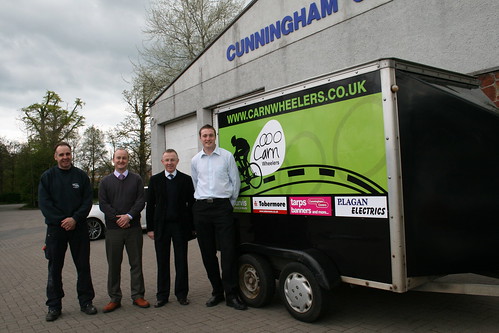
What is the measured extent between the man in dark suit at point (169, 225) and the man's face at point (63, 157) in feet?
3.39

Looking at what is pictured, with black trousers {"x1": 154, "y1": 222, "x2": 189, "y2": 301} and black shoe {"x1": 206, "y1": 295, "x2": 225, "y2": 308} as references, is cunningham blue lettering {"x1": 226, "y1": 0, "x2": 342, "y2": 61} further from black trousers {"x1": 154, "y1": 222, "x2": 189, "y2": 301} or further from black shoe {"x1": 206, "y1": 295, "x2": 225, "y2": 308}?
black shoe {"x1": 206, "y1": 295, "x2": 225, "y2": 308}

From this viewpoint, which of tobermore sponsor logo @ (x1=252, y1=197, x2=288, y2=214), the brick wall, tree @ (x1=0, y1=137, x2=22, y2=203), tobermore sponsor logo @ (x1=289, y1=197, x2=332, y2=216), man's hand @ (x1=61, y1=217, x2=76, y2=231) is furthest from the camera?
tree @ (x1=0, y1=137, x2=22, y2=203)

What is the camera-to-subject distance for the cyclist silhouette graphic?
4605 mm

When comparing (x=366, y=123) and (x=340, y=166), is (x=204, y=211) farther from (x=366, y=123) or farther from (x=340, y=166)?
(x=366, y=123)

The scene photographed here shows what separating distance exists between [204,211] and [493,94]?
487 centimetres

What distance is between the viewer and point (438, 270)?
340cm

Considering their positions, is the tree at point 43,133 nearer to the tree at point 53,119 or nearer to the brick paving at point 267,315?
the tree at point 53,119

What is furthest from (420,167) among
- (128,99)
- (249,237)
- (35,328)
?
(128,99)

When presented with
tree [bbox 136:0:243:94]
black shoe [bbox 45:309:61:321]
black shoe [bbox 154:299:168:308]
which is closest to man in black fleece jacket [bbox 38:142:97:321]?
black shoe [bbox 45:309:61:321]

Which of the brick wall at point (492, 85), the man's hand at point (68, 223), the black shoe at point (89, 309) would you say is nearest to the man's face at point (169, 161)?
the man's hand at point (68, 223)

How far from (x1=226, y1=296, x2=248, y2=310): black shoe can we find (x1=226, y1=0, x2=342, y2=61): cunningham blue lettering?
653 cm

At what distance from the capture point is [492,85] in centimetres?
611

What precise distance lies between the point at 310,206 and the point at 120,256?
8.49 ft

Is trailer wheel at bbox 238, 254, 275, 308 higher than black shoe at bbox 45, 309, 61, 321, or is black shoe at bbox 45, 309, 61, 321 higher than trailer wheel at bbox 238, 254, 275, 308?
trailer wheel at bbox 238, 254, 275, 308
